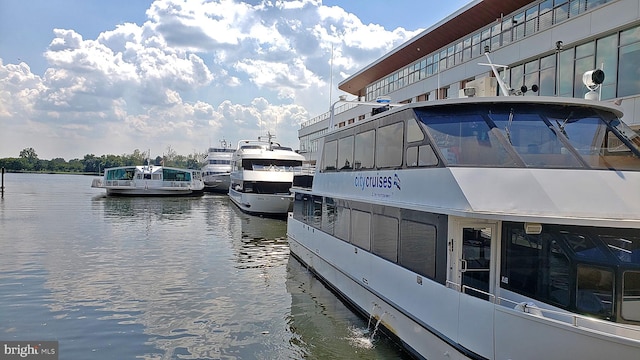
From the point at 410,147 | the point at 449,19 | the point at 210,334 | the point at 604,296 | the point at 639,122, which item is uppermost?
the point at 449,19

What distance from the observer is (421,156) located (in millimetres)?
7410

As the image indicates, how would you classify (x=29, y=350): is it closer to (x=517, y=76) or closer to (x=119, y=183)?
(x=517, y=76)

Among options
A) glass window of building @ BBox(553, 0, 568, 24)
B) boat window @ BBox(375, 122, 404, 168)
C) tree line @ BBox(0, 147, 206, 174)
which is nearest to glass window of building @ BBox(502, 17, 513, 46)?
glass window of building @ BBox(553, 0, 568, 24)

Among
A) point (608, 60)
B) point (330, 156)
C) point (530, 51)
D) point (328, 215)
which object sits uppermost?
point (530, 51)

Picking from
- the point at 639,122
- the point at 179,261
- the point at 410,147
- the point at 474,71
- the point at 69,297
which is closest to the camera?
the point at 410,147

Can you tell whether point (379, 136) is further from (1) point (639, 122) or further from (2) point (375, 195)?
(1) point (639, 122)

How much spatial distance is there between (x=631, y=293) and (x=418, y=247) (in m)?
3.03

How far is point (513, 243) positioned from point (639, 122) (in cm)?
1107

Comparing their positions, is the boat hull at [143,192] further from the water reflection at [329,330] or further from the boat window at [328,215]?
the boat window at [328,215]

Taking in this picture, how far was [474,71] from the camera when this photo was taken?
877 inches

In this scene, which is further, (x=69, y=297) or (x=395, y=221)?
(x=69, y=297)

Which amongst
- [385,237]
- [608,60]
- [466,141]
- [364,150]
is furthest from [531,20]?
[466,141]

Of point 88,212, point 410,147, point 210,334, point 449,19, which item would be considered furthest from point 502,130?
point 88,212

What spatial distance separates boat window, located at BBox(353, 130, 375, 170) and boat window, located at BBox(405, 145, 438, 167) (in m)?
1.75
